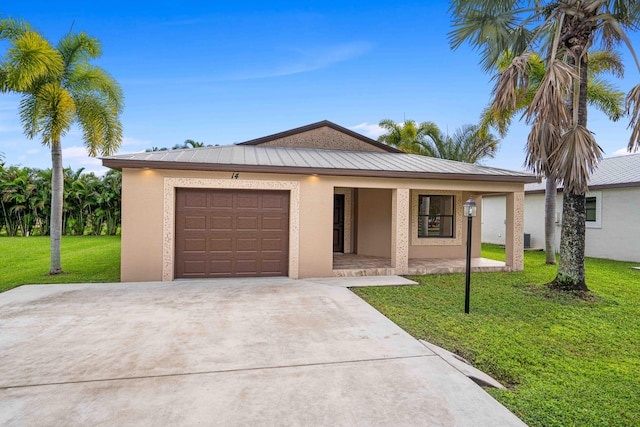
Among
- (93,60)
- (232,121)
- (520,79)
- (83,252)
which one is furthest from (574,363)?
(232,121)

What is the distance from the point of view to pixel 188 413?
2.81 meters

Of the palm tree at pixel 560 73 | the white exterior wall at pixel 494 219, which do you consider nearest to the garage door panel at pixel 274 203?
the palm tree at pixel 560 73

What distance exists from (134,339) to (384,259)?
8365 millimetres

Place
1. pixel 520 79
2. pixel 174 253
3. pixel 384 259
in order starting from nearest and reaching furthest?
pixel 520 79 → pixel 174 253 → pixel 384 259

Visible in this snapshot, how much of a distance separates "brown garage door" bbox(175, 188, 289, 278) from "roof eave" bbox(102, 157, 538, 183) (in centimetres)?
72

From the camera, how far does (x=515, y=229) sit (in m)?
10.0

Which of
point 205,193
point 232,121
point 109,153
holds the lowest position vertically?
point 205,193

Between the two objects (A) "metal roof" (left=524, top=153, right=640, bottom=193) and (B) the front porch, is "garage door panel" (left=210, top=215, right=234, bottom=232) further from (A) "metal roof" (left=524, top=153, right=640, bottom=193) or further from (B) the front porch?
(A) "metal roof" (left=524, top=153, right=640, bottom=193)

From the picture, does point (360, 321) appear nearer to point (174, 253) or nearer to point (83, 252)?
point (174, 253)

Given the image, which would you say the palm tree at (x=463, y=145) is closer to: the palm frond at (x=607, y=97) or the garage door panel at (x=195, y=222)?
the palm frond at (x=607, y=97)

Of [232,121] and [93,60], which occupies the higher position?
[232,121]

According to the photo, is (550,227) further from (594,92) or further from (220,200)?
(220,200)

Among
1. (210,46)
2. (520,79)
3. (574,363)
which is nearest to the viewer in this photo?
(574,363)

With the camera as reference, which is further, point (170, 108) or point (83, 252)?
point (170, 108)
